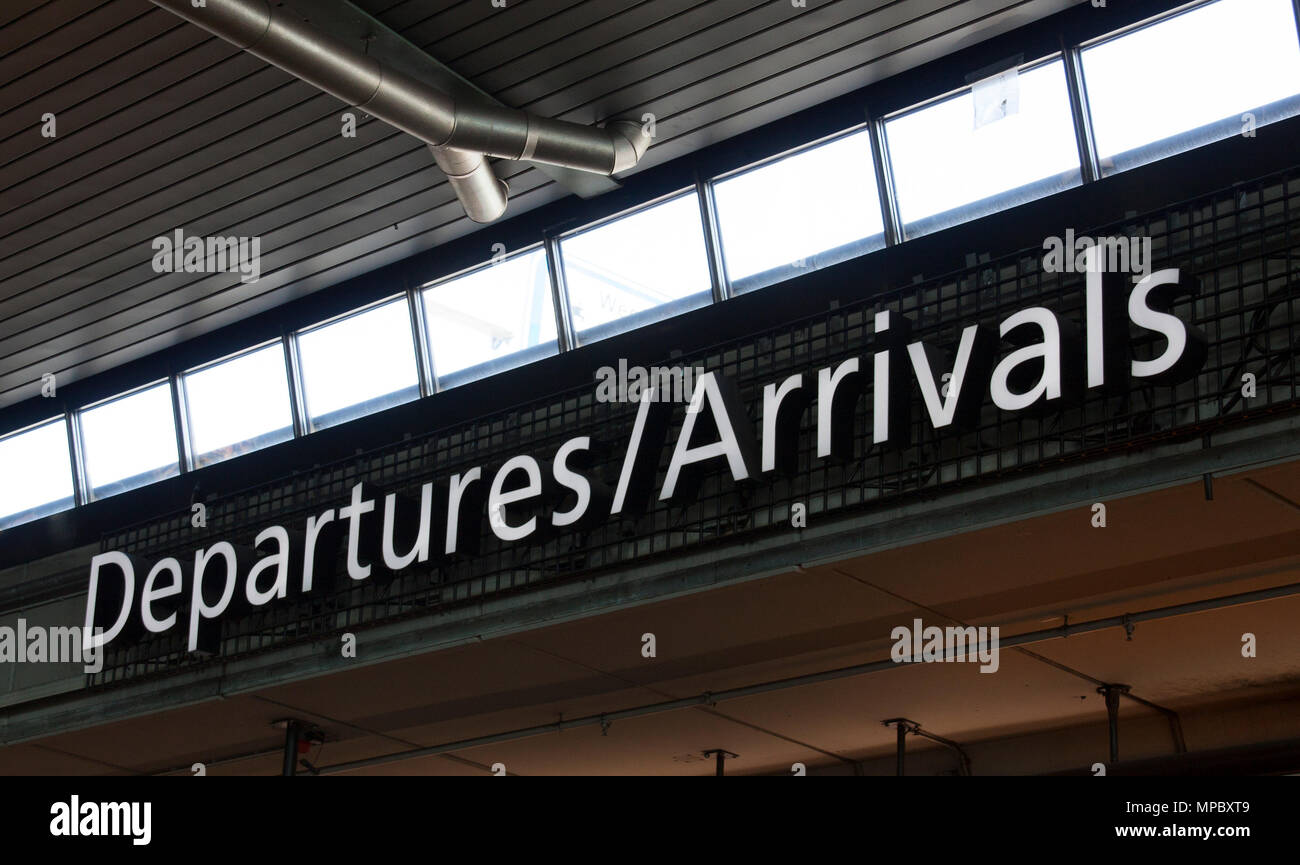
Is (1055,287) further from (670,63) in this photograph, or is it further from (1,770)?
(1,770)

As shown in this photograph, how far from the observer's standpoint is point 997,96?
9508 mm

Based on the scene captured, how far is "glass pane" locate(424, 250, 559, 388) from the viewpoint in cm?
1134

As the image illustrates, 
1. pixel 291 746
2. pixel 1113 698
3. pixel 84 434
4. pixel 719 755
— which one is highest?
pixel 84 434

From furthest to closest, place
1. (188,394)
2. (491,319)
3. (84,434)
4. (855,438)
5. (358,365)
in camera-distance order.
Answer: (84,434) < (188,394) < (358,365) < (491,319) < (855,438)

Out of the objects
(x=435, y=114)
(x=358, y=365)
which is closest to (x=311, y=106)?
(x=435, y=114)

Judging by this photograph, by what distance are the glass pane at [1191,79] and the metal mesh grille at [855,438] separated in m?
1.07

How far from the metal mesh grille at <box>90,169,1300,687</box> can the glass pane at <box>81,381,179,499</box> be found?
81.7 inches

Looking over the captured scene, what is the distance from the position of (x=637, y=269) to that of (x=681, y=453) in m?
2.82

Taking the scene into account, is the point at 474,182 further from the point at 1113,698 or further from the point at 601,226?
the point at 1113,698

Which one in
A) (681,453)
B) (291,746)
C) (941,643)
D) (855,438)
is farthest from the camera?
(291,746)

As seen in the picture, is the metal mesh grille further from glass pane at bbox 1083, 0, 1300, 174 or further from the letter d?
glass pane at bbox 1083, 0, 1300, 174

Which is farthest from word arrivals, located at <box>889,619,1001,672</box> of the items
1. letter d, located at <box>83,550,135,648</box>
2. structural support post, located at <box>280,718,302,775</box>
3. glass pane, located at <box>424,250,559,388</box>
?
letter d, located at <box>83,550,135,648</box>

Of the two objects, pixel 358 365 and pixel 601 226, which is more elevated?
pixel 601 226
